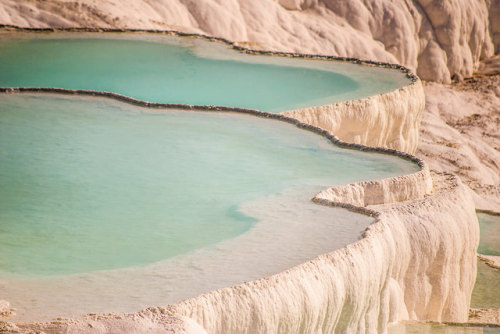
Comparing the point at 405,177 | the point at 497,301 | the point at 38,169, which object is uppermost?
the point at 405,177

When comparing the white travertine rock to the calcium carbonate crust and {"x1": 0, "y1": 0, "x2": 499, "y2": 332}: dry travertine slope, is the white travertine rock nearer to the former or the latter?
the calcium carbonate crust

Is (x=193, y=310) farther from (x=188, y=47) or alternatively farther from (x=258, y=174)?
(x=188, y=47)

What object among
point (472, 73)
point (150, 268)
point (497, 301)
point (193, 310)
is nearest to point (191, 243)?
point (150, 268)

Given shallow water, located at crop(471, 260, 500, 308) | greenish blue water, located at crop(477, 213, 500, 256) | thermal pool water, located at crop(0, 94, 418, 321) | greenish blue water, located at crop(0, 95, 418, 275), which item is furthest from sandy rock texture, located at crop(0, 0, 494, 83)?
thermal pool water, located at crop(0, 94, 418, 321)

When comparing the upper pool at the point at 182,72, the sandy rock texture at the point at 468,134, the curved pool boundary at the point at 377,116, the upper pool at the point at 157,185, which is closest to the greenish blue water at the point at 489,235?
the sandy rock texture at the point at 468,134

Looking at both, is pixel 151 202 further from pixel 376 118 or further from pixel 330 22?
pixel 330 22

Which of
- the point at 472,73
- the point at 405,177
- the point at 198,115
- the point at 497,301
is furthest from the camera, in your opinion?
the point at 472,73

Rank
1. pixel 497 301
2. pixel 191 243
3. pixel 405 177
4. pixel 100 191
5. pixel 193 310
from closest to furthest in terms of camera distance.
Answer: pixel 193 310 < pixel 191 243 < pixel 100 191 < pixel 405 177 < pixel 497 301

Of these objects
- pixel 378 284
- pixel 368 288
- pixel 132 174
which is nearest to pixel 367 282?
pixel 368 288

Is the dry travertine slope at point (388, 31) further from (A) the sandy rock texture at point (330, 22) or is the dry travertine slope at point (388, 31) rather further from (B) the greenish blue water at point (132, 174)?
(B) the greenish blue water at point (132, 174)
